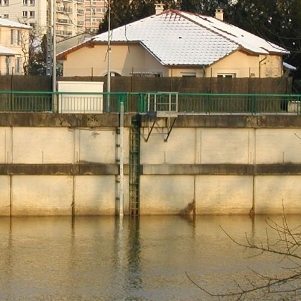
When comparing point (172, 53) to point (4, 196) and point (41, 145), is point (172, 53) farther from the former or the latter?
point (4, 196)

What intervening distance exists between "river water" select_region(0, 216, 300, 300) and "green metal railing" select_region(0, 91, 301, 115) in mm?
3757

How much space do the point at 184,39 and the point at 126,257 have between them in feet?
76.5

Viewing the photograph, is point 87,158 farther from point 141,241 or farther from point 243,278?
point 243,278

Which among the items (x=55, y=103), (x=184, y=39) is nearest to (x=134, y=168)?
(x=55, y=103)

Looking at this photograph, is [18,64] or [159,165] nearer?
[159,165]

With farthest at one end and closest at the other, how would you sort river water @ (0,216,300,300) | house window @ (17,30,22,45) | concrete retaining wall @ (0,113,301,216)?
house window @ (17,30,22,45) < concrete retaining wall @ (0,113,301,216) < river water @ (0,216,300,300)

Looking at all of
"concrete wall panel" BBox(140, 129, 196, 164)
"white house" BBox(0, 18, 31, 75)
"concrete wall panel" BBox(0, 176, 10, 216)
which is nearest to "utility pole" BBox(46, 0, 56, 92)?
"concrete wall panel" BBox(140, 129, 196, 164)

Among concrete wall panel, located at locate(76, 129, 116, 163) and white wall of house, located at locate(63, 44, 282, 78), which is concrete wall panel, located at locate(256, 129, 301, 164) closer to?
concrete wall panel, located at locate(76, 129, 116, 163)

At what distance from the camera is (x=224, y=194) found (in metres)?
35.2

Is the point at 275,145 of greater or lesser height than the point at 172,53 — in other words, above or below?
below

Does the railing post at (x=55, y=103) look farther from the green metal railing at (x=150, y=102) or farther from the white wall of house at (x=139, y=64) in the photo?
the white wall of house at (x=139, y=64)

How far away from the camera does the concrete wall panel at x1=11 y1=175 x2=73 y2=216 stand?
34.2 meters

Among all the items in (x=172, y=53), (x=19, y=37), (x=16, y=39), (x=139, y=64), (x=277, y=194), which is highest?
(x=19, y=37)

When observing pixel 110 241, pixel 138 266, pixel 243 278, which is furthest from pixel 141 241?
pixel 243 278
